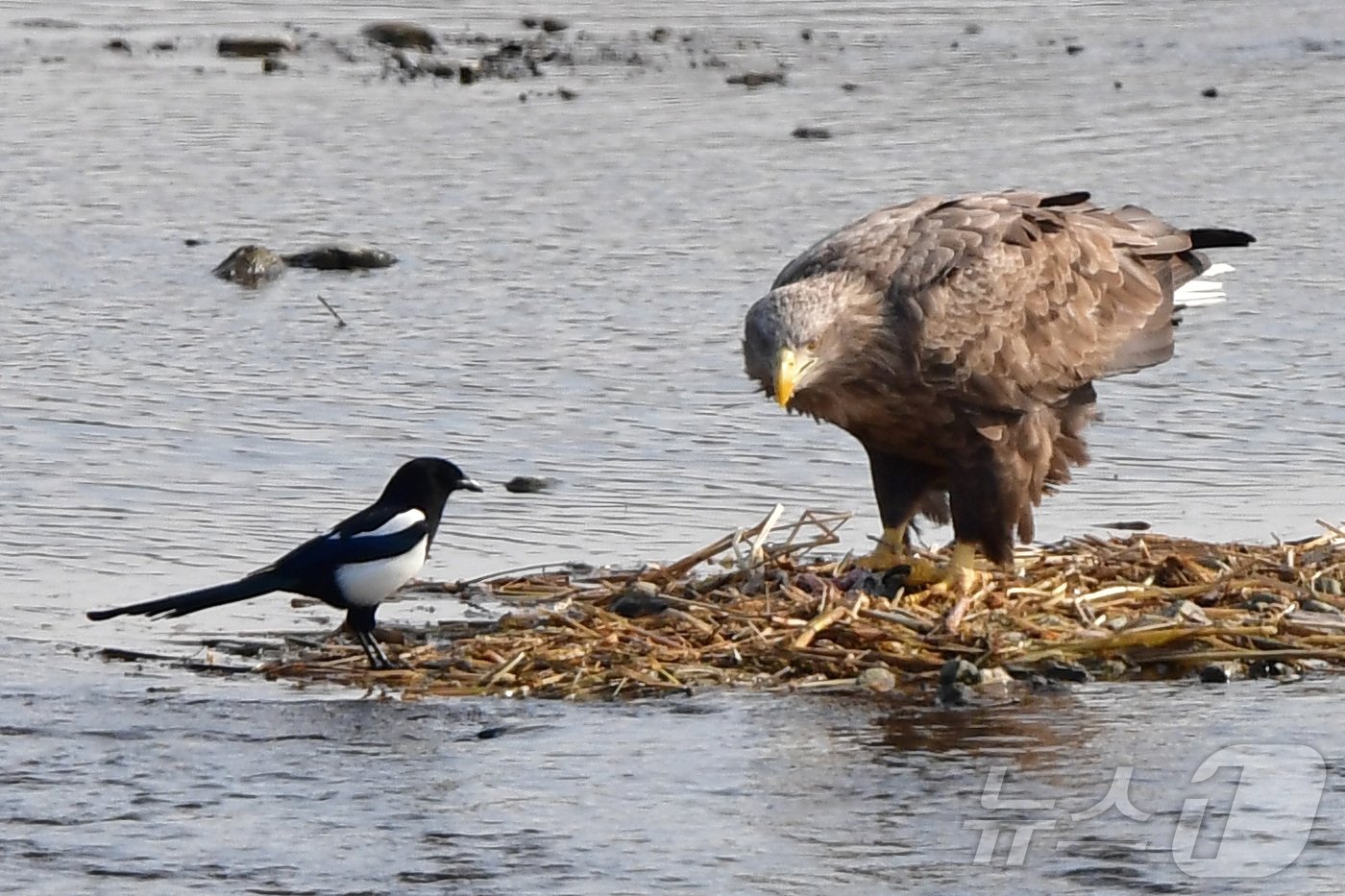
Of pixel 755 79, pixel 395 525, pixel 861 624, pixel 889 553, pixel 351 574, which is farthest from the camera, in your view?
pixel 755 79

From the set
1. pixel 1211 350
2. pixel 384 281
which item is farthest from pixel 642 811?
pixel 384 281

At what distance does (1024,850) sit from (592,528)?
10.8 ft

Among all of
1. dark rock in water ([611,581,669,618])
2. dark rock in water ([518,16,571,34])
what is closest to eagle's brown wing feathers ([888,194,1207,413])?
dark rock in water ([611,581,669,618])

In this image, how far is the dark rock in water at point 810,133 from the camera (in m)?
15.3

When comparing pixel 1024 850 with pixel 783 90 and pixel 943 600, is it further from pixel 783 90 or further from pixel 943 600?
pixel 783 90

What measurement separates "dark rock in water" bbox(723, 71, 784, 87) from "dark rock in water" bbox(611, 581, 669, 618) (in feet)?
34.7

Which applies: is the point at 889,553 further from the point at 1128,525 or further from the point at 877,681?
the point at 877,681

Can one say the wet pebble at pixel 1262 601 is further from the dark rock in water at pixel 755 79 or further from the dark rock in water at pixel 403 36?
the dark rock in water at pixel 403 36

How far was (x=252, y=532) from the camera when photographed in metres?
7.97

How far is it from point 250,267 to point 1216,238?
488 cm

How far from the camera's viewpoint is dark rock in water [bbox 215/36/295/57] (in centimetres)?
1905

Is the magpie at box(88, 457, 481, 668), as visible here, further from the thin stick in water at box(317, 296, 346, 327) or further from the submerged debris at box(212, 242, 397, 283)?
the submerged debris at box(212, 242, 397, 283)

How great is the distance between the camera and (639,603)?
7.06 metres

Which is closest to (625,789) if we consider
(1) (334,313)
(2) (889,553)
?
(2) (889,553)
